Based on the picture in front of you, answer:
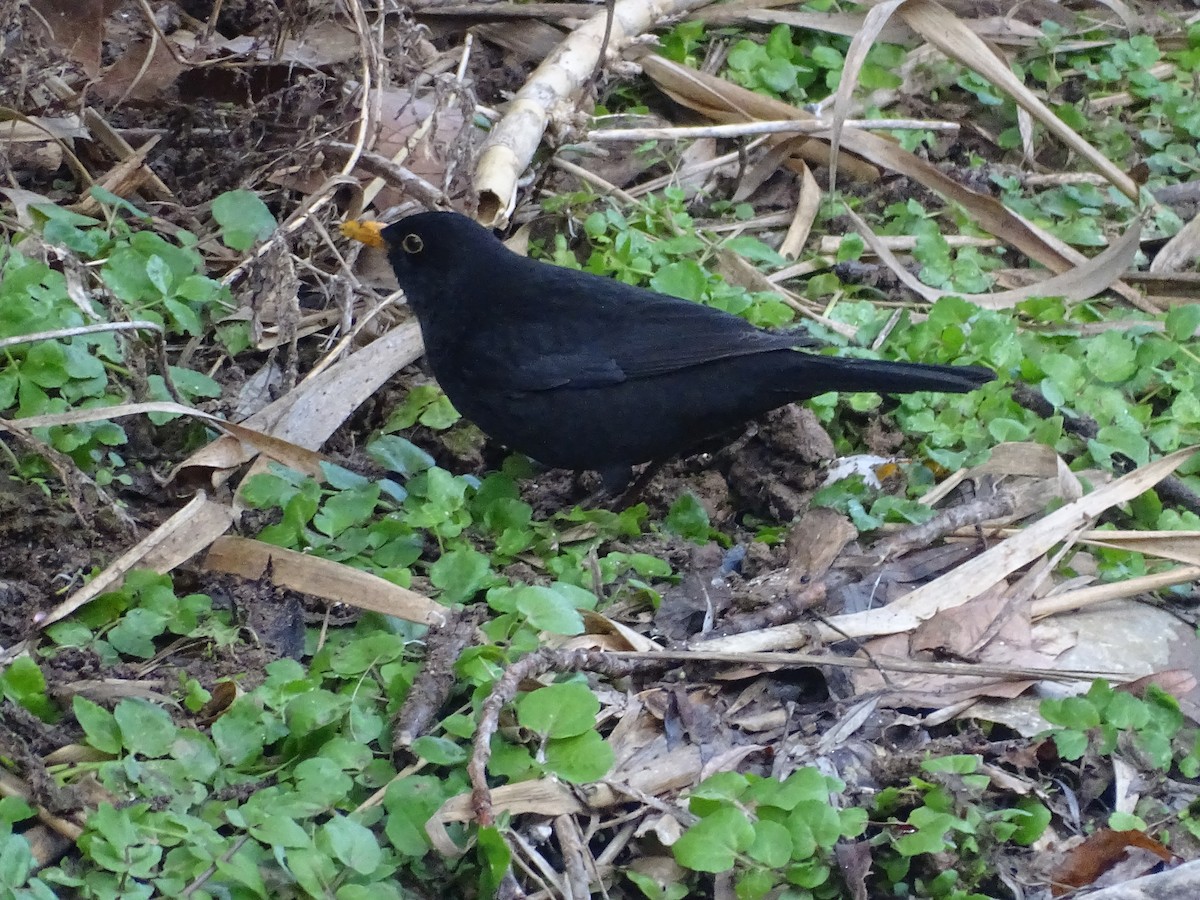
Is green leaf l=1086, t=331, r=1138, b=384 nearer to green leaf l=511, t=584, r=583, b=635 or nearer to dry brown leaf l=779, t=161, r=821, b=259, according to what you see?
dry brown leaf l=779, t=161, r=821, b=259

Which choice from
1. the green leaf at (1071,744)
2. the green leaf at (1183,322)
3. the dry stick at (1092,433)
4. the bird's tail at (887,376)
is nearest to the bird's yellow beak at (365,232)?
the bird's tail at (887,376)

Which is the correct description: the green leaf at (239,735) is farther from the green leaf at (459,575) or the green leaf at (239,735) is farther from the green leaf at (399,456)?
the green leaf at (399,456)

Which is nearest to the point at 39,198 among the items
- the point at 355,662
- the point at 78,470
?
the point at 78,470

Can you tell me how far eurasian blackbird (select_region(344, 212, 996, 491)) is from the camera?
4.05m

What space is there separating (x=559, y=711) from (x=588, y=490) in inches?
74.4

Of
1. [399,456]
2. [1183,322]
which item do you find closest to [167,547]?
[399,456]

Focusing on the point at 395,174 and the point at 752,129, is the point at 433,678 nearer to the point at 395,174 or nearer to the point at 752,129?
the point at 395,174

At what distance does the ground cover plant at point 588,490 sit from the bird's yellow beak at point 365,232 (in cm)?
15

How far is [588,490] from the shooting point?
14.8 feet

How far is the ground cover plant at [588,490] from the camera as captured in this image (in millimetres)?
2648

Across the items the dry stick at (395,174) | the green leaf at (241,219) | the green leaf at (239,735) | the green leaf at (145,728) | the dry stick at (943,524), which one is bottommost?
the dry stick at (943,524)

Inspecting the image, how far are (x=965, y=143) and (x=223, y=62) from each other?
3.45 metres

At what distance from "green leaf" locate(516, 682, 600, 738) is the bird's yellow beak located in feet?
7.74

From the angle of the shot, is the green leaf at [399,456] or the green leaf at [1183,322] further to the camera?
the green leaf at [1183,322]
